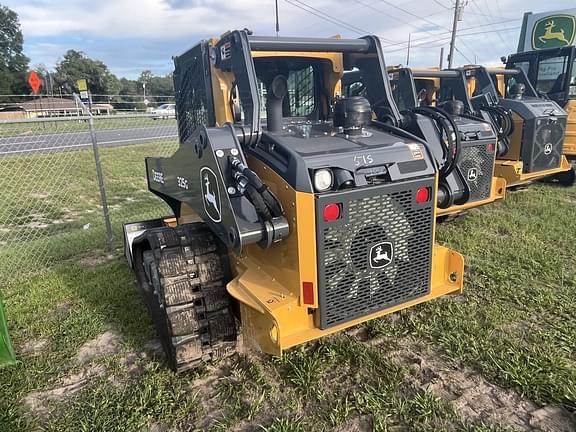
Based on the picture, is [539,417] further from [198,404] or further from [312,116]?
[312,116]

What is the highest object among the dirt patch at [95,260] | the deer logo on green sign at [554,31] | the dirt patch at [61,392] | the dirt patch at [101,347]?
the deer logo on green sign at [554,31]

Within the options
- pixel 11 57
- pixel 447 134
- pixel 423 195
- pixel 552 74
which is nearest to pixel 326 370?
pixel 423 195

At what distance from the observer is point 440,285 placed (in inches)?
130

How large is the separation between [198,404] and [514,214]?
18.5 feet

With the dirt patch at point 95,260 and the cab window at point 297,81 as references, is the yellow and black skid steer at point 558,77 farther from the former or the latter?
the dirt patch at point 95,260

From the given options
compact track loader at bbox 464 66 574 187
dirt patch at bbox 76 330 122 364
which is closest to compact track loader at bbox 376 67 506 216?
compact track loader at bbox 464 66 574 187

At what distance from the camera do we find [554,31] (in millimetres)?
22391

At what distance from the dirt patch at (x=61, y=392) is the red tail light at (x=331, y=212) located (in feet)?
6.50

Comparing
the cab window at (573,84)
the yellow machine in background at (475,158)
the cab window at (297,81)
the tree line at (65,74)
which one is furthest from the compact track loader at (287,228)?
the tree line at (65,74)

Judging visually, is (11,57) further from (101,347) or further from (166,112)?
(101,347)

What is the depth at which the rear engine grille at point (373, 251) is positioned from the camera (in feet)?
Result: 8.64

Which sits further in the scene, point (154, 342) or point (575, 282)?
point (575, 282)

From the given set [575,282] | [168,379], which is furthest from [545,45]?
[168,379]

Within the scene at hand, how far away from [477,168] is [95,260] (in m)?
5.02
